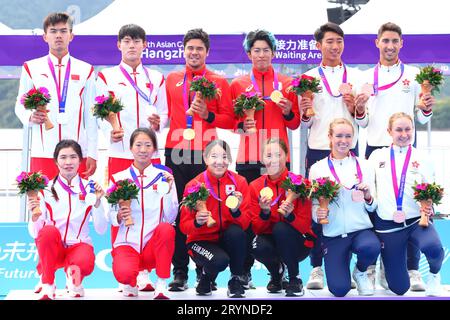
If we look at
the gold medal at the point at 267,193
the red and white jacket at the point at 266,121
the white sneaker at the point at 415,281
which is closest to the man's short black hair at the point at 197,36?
the red and white jacket at the point at 266,121

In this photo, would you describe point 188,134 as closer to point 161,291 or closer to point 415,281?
point 161,291

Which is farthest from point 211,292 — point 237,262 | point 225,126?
point 225,126

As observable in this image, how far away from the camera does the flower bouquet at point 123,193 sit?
697 cm

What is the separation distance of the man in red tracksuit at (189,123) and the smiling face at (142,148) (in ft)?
1.38

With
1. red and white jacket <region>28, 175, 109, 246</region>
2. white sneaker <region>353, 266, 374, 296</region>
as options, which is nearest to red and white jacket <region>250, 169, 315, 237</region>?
white sneaker <region>353, 266, 374, 296</region>

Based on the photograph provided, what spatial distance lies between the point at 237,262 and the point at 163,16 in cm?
406

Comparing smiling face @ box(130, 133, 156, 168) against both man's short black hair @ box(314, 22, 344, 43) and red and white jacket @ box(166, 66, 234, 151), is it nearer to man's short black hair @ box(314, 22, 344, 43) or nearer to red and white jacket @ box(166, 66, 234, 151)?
red and white jacket @ box(166, 66, 234, 151)

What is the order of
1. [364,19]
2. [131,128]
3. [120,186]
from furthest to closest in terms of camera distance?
[364,19], [131,128], [120,186]

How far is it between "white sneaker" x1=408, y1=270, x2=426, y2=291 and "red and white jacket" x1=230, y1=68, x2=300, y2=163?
5.54ft

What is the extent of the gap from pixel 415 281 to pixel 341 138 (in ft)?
5.10

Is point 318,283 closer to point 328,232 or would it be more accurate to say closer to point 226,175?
point 328,232

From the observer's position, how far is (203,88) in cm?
736

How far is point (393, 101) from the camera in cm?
773

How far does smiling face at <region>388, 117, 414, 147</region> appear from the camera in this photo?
7320mm
